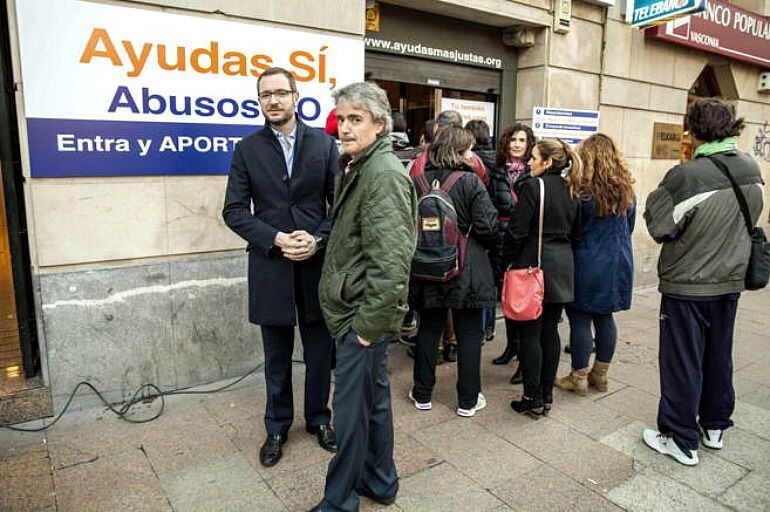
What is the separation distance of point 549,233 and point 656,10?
4244mm

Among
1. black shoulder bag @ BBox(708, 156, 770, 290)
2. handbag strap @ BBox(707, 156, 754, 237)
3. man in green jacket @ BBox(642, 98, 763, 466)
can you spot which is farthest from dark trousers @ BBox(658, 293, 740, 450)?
handbag strap @ BBox(707, 156, 754, 237)

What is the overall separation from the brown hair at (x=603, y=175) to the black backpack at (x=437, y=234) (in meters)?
0.88

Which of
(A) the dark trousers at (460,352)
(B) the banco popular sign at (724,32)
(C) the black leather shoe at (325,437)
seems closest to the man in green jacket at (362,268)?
(C) the black leather shoe at (325,437)

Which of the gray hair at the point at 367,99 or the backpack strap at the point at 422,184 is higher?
the gray hair at the point at 367,99

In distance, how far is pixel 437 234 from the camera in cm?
350

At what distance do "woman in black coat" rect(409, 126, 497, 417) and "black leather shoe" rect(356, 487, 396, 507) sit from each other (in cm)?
112

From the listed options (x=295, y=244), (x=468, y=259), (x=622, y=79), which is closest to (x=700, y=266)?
(x=468, y=259)

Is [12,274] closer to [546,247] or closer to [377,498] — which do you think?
[377,498]

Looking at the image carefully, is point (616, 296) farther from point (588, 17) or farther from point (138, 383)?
point (588, 17)

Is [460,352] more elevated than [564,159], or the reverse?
[564,159]

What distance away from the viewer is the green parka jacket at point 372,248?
7.77ft

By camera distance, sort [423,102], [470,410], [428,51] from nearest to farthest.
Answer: [470,410] → [428,51] → [423,102]

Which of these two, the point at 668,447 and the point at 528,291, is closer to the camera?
the point at 668,447

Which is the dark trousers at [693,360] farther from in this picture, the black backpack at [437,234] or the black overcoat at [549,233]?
the black backpack at [437,234]
